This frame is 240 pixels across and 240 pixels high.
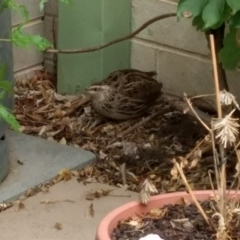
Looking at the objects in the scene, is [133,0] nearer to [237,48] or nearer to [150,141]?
[150,141]

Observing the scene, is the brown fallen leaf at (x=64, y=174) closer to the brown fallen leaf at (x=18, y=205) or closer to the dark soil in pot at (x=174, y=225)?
the brown fallen leaf at (x=18, y=205)

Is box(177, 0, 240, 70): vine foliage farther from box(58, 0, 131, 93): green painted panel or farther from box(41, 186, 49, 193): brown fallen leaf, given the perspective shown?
box(58, 0, 131, 93): green painted panel

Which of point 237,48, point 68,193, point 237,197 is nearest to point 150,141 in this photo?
point 68,193

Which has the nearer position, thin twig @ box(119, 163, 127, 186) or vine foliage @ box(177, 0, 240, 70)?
vine foliage @ box(177, 0, 240, 70)

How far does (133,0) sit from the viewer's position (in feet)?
17.0

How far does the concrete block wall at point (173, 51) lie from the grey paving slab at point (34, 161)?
82 centimetres

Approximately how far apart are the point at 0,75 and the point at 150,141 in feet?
5.53

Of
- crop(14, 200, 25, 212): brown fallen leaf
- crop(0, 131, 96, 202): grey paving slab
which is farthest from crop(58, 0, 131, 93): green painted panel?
crop(14, 200, 25, 212): brown fallen leaf

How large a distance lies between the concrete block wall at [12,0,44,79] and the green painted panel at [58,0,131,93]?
246 mm

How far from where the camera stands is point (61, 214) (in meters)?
4.04

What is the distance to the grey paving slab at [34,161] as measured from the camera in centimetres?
425

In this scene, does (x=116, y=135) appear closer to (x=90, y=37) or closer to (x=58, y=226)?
(x=90, y=37)

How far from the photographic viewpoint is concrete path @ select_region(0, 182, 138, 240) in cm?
385

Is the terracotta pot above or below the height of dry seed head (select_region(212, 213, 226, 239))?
below
